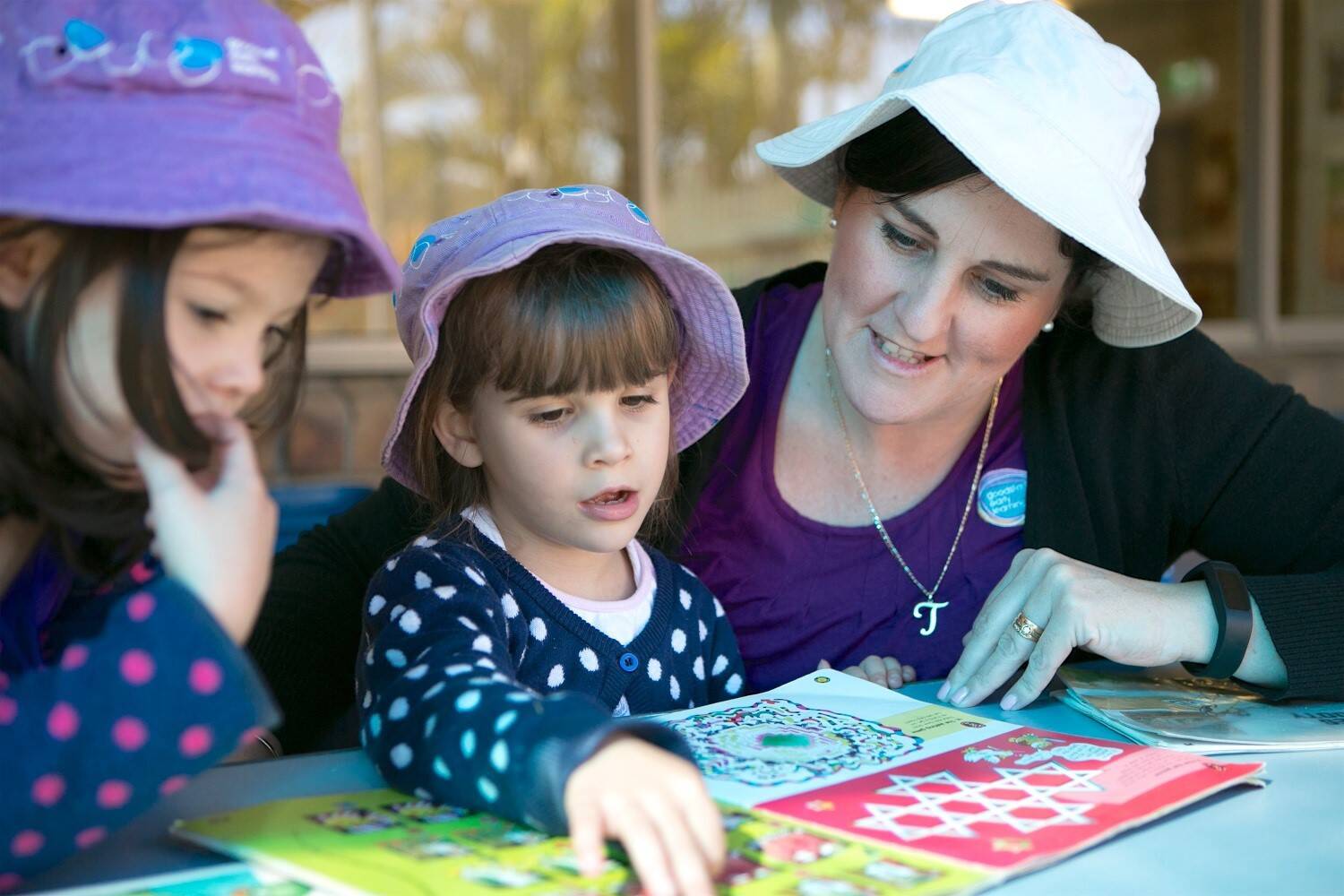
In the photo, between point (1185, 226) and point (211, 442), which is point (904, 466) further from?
point (1185, 226)

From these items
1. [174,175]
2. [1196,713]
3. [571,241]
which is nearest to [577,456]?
[571,241]

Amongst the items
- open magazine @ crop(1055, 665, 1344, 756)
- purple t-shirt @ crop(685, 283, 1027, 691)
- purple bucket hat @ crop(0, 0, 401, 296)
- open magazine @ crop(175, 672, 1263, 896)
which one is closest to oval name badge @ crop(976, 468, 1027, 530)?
purple t-shirt @ crop(685, 283, 1027, 691)

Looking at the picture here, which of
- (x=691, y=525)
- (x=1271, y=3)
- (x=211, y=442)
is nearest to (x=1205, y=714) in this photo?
(x=691, y=525)

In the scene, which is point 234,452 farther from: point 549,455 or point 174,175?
point 549,455

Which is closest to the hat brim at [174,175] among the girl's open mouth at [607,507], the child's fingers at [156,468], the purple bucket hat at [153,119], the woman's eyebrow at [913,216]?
the purple bucket hat at [153,119]

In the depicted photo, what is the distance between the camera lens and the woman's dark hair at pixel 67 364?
86 centimetres

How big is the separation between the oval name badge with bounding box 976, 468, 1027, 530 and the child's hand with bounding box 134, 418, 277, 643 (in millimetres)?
1019

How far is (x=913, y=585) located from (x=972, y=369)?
28cm

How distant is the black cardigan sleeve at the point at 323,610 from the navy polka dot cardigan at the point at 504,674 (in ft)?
0.71

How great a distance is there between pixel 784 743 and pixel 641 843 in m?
0.34

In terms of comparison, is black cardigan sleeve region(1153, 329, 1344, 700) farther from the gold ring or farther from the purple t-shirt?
the gold ring

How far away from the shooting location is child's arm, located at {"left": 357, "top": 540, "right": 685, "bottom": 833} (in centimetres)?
91

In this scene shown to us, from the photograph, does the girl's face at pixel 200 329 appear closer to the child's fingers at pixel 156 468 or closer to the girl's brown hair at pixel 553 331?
the child's fingers at pixel 156 468

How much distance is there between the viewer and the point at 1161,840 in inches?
38.7
